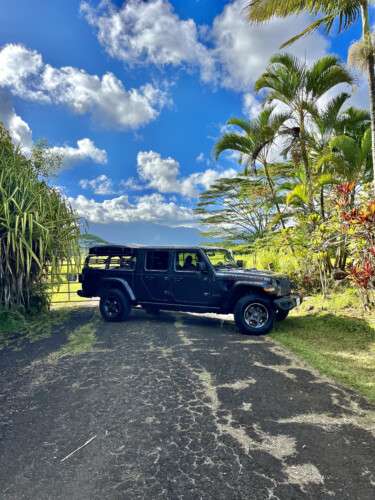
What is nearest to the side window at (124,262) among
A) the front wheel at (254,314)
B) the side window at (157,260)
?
the side window at (157,260)

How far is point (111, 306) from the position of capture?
778 centimetres

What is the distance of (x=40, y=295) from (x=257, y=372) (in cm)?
635

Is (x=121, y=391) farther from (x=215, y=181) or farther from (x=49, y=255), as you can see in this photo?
(x=215, y=181)

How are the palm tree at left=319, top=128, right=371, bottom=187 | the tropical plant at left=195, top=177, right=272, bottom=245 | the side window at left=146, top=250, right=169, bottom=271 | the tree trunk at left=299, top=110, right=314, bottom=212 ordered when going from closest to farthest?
the side window at left=146, top=250, right=169, bottom=271 → the palm tree at left=319, top=128, right=371, bottom=187 → the tree trunk at left=299, top=110, right=314, bottom=212 → the tropical plant at left=195, top=177, right=272, bottom=245

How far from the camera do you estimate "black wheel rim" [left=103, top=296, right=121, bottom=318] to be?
303 inches

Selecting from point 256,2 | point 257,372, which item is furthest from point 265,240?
point 257,372

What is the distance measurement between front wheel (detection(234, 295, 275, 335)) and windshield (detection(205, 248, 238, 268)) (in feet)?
3.63

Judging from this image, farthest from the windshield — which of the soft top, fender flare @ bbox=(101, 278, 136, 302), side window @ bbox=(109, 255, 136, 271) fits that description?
fender flare @ bbox=(101, 278, 136, 302)

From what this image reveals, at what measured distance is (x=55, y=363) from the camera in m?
4.82

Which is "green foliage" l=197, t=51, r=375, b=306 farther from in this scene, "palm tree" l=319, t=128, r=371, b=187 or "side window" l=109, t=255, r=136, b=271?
"side window" l=109, t=255, r=136, b=271

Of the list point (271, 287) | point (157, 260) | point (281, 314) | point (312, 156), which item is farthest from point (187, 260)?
point (312, 156)

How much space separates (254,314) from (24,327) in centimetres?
498

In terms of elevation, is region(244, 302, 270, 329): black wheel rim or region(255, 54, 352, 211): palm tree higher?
region(255, 54, 352, 211): palm tree

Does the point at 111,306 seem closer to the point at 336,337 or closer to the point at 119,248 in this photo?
the point at 119,248
